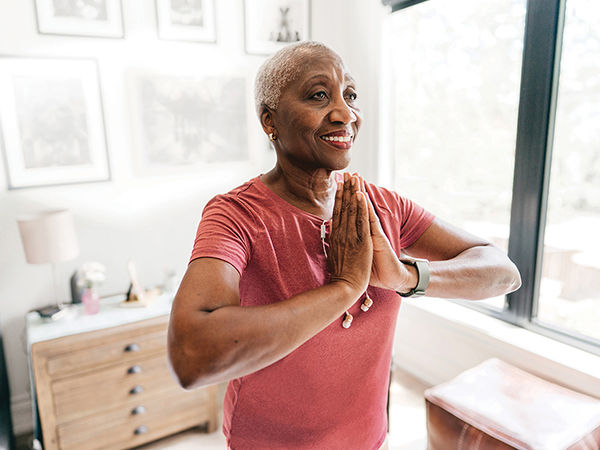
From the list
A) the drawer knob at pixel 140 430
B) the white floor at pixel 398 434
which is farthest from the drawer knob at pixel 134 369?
the white floor at pixel 398 434

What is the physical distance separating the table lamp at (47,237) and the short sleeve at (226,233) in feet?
5.03

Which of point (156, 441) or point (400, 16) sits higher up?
point (400, 16)

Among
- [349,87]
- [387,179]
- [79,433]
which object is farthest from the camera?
[387,179]

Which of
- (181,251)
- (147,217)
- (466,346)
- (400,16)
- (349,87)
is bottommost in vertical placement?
(466,346)

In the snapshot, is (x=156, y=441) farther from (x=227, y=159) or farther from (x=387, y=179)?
(x=387, y=179)

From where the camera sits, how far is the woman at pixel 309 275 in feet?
2.52

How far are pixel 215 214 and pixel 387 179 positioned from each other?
7.91 feet

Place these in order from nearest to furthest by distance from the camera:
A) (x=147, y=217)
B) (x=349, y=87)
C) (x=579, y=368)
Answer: (x=349, y=87) < (x=579, y=368) < (x=147, y=217)

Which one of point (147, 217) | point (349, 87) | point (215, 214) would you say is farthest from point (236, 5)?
point (215, 214)

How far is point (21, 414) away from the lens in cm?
241

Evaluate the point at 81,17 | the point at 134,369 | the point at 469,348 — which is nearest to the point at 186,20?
the point at 81,17

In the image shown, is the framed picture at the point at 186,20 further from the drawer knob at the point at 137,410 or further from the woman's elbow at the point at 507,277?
the woman's elbow at the point at 507,277

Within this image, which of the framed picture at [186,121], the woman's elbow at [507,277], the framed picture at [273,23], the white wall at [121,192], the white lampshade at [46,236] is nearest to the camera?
the woman's elbow at [507,277]

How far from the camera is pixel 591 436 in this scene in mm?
1688
